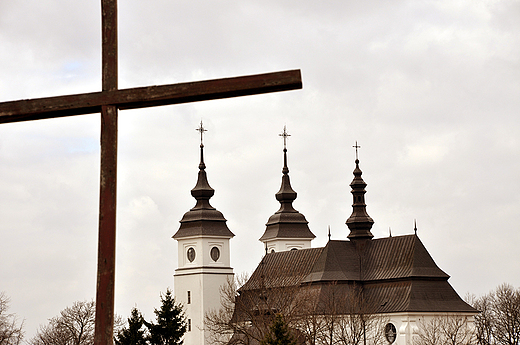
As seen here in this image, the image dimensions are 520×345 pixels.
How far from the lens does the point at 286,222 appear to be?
290 feet

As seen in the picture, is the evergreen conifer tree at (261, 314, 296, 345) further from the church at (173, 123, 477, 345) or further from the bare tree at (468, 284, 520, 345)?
the bare tree at (468, 284, 520, 345)

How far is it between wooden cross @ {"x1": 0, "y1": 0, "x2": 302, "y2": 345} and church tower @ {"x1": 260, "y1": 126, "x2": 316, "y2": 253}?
80.7 metres

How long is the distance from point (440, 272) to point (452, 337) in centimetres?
641

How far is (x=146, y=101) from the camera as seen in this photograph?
589cm

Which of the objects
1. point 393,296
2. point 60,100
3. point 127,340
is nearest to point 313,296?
point 393,296

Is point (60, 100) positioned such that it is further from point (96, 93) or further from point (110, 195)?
point (110, 195)

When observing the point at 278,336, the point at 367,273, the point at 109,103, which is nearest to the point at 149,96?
the point at 109,103

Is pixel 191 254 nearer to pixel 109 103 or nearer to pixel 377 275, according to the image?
pixel 377 275

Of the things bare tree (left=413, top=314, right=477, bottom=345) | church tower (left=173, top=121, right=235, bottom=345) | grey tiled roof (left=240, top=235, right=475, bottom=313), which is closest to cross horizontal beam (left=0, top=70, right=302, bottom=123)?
bare tree (left=413, top=314, right=477, bottom=345)

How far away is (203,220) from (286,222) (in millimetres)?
7925

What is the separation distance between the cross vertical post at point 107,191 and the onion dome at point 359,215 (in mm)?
72278

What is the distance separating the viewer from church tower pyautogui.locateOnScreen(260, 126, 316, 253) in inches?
3420

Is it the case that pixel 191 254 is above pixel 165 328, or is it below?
above

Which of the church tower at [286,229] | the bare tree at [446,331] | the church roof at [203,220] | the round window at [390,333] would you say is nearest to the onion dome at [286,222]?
the church tower at [286,229]
